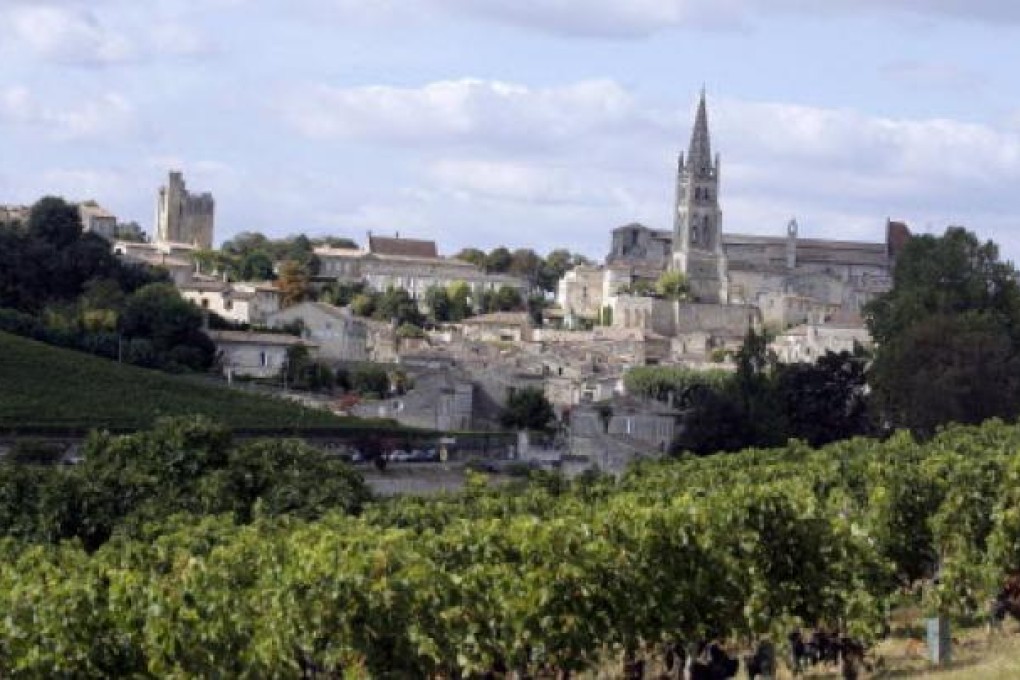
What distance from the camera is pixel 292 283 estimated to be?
153 metres

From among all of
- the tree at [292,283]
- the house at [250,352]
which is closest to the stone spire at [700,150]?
the tree at [292,283]

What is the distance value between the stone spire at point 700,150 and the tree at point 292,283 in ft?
135

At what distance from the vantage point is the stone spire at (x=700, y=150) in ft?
634

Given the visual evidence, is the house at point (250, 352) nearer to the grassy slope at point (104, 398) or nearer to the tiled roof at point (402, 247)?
the grassy slope at point (104, 398)

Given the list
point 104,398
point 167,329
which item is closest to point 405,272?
point 167,329

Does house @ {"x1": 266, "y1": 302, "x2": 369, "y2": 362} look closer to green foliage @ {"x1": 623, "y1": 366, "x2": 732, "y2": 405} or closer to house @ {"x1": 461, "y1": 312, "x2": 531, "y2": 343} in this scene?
green foliage @ {"x1": 623, "y1": 366, "x2": 732, "y2": 405}

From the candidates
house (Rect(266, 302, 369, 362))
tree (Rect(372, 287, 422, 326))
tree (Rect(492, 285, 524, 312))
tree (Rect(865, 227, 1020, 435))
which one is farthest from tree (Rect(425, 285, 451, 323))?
tree (Rect(865, 227, 1020, 435))

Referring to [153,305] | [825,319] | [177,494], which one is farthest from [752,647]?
[825,319]

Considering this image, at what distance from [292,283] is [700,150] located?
161 feet

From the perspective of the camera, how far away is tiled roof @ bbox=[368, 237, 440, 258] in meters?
191

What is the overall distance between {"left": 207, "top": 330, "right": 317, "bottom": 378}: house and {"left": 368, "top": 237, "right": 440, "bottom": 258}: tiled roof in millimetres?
75915

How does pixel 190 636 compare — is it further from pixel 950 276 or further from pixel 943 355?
pixel 950 276

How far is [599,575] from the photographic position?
30.6 metres

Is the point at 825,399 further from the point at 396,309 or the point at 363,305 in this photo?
the point at 396,309
